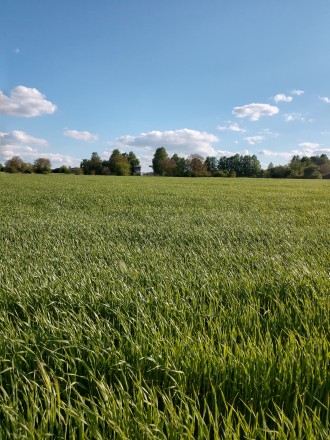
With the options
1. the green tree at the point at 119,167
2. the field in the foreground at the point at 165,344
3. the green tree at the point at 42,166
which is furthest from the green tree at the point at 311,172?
the field in the foreground at the point at 165,344

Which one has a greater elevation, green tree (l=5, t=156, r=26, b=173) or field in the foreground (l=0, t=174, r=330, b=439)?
green tree (l=5, t=156, r=26, b=173)

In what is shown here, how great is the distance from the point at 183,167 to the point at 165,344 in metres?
116

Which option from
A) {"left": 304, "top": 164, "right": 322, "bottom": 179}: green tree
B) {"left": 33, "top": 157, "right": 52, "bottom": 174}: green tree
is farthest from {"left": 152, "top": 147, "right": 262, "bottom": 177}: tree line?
{"left": 33, "top": 157, "right": 52, "bottom": 174}: green tree

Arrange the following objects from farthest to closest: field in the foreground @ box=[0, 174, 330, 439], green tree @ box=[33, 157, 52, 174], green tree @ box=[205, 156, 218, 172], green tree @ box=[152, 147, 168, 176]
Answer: green tree @ box=[205, 156, 218, 172]
green tree @ box=[152, 147, 168, 176]
green tree @ box=[33, 157, 52, 174]
field in the foreground @ box=[0, 174, 330, 439]

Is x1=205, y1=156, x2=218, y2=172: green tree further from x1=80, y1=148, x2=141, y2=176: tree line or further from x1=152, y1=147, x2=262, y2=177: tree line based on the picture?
x1=80, y1=148, x2=141, y2=176: tree line

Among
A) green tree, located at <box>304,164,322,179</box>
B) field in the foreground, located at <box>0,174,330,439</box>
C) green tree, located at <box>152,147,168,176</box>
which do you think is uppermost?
green tree, located at <box>152,147,168,176</box>

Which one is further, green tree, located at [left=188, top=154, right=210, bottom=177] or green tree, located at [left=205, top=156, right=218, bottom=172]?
green tree, located at [left=205, top=156, right=218, bottom=172]

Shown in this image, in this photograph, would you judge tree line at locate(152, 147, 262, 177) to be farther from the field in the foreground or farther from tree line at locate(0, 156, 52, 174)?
the field in the foreground

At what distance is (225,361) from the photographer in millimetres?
1731

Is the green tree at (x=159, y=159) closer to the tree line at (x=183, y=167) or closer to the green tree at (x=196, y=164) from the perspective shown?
the tree line at (x=183, y=167)

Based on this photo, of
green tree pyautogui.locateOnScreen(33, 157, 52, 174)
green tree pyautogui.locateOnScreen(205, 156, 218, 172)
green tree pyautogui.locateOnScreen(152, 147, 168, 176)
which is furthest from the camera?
green tree pyautogui.locateOnScreen(205, 156, 218, 172)

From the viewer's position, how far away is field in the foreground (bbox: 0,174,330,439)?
1.37 metres

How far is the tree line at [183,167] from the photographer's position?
3984 inches

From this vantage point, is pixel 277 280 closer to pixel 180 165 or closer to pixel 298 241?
pixel 298 241
